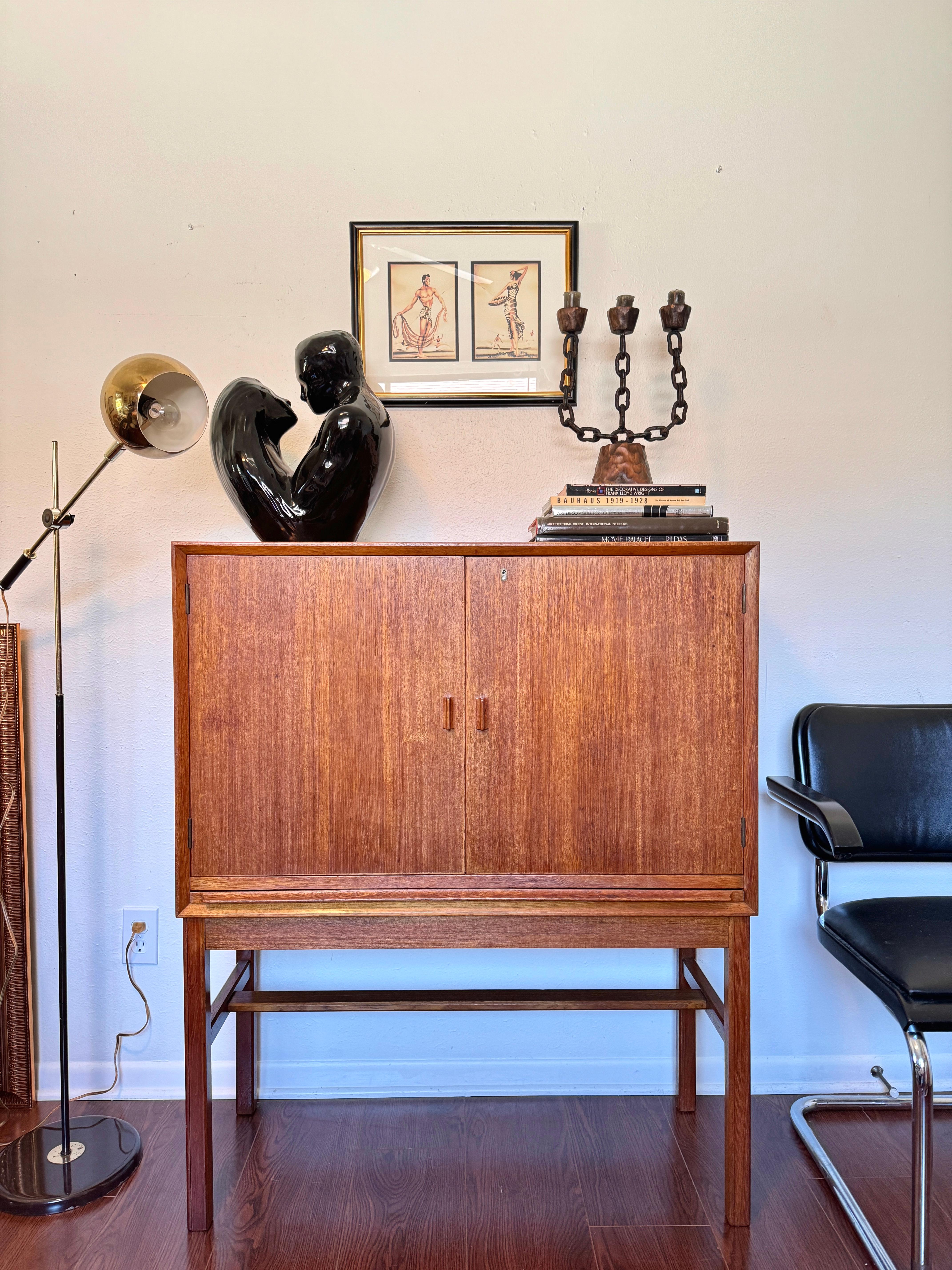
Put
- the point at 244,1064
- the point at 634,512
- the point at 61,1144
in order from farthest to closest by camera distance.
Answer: the point at 244,1064 < the point at 61,1144 < the point at 634,512

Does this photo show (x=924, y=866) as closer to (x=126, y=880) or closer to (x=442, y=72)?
(x=126, y=880)

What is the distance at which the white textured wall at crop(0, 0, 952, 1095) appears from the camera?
180cm

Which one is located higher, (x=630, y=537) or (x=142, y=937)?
(x=630, y=537)

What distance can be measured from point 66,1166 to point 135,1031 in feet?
1.03

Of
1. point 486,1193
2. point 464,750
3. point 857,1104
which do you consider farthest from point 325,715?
point 857,1104

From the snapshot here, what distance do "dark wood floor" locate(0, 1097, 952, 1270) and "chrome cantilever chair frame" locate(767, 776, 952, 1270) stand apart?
0.03 metres

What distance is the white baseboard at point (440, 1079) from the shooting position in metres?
1.83

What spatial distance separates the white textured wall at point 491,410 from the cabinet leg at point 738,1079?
43cm

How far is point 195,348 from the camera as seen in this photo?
71.9 inches

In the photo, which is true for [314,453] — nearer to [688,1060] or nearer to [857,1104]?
[688,1060]

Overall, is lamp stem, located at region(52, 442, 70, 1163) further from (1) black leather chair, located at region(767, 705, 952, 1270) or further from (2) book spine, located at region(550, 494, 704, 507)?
(1) black leather chair, located at region(767, 705, 952, 1270)

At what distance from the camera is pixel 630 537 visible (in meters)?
1.47

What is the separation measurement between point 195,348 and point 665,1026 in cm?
→ 194

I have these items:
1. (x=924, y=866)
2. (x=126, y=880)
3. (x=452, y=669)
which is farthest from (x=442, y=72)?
(x=924, y=866)
